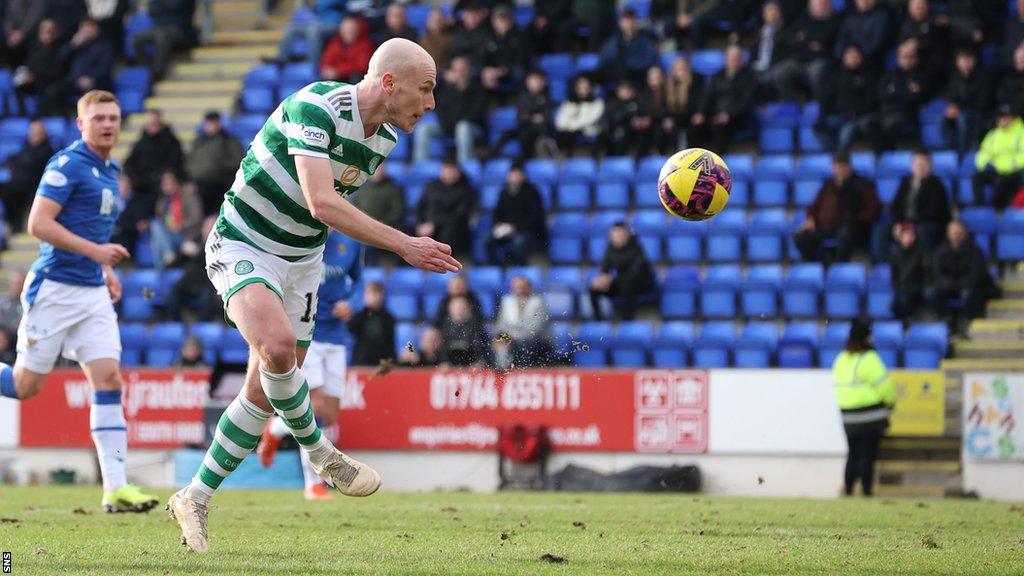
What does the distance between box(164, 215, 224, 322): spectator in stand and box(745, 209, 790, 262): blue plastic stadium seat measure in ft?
23.0

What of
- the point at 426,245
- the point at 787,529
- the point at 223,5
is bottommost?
the point at 787,529

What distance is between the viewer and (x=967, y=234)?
1708 centimetres

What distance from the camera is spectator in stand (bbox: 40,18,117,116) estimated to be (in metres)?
24.5

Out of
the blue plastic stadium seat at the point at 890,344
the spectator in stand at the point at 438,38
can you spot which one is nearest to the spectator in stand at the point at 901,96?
the blue plastic stadium seat at the point at 890,344

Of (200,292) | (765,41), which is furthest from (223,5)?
(765,41)

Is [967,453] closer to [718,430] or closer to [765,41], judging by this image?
[718,430]

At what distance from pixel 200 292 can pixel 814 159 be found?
27.2ft

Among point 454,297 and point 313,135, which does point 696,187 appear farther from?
point 454,297

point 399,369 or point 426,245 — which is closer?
point 426,245

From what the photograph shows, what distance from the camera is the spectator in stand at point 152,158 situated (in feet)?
73.4

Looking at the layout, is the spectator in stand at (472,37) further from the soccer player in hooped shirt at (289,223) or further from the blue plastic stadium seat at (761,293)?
the soccer player in hooped shirt at (289,223)

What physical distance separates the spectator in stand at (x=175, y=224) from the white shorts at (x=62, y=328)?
10801 mm

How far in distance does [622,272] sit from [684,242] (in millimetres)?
1407

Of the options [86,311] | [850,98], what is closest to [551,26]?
[850,98]
